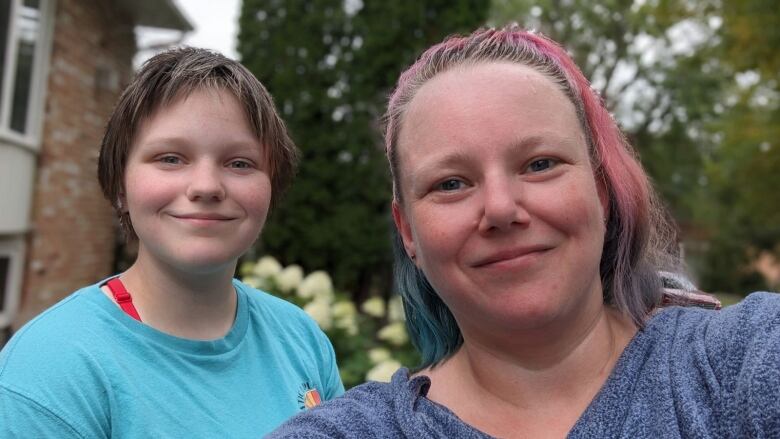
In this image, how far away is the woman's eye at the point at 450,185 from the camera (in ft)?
4.20

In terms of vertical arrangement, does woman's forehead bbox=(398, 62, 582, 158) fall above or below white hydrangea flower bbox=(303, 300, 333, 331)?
above

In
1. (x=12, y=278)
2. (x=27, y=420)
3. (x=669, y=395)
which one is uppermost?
(x=669, y=395)

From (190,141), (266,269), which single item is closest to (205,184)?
(190,141)

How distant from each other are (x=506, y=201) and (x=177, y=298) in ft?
2.99

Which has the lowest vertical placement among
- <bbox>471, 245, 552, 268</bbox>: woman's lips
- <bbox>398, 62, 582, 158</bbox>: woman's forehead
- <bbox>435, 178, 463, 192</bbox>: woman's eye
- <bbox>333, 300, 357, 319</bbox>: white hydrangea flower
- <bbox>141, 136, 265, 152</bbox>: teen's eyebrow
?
<bbox>333, 300, 357, 319</bbox>: white hydrangea flower

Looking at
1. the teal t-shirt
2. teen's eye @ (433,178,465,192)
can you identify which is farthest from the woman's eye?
the teal t-shirt

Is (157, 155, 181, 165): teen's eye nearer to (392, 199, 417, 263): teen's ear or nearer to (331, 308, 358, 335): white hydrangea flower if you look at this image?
(392, 199, 417, 263): teen's ear

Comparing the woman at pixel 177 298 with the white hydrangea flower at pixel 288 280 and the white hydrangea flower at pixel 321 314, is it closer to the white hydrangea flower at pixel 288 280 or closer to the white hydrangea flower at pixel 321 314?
the white hydrangea flower at pixel 321 314

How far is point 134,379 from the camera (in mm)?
1479

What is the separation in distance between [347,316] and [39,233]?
4.17m

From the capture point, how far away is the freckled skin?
4.03 ft

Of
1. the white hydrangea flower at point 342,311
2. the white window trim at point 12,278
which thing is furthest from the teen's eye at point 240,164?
the white window trim at point 12,278

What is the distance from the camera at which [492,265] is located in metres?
1.24

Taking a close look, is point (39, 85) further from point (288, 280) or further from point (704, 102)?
point (704, 102)
